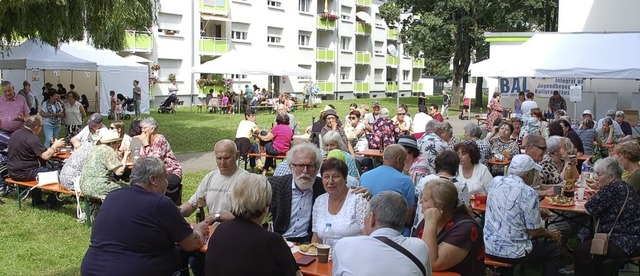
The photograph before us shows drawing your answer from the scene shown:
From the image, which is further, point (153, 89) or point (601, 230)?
point (153, 89)

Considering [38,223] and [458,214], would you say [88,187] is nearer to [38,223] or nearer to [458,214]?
[38,223]

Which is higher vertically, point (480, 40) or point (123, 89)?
point (480, 40)

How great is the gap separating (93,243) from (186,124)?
65.3 ft

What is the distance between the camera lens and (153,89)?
119ft

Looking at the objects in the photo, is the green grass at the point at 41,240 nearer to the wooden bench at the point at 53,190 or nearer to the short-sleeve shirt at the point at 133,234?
the wooden bench at the point at 53,190

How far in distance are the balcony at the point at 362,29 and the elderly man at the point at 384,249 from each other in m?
50.5

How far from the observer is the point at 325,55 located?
162ft

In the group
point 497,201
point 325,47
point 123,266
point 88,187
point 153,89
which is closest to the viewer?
point 123,266

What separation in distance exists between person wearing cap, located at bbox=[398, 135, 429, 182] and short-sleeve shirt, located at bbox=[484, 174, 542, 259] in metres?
1.34

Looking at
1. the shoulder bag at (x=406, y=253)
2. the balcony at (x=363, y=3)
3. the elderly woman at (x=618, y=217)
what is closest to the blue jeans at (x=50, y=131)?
the elderly woman at (x=618, y=217)

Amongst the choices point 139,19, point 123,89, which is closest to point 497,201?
point 139,19

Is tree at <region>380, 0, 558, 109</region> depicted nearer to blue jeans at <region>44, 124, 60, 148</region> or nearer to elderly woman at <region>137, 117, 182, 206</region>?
blue jeans at <region>44, 124, 60, 148</region>

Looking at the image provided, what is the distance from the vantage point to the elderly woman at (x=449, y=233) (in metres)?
4.15

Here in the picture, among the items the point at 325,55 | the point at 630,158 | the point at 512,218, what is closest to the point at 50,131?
the point at 512,218
